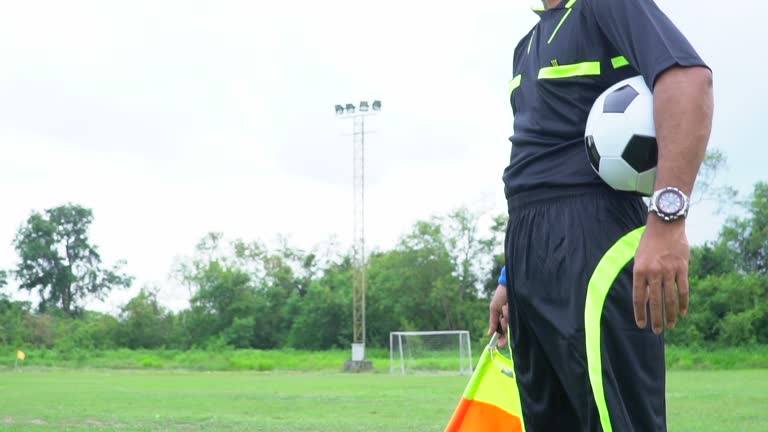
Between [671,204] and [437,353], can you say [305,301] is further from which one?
[671,204]

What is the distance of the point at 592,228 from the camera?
226cm

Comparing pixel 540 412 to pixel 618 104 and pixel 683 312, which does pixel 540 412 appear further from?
pixel 618 104

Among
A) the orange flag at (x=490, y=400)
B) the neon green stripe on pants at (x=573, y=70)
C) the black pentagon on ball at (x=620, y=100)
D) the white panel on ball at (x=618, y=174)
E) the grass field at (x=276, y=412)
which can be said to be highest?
the neon green stripe on pants at (x=573, y=70)

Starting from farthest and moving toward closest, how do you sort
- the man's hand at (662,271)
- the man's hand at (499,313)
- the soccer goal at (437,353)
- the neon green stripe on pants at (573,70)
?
the soccer goal at (437,353)
the man's hand at (499,313)
the neon green stripe on pants at (573,70)
the man's hand at (662,271)

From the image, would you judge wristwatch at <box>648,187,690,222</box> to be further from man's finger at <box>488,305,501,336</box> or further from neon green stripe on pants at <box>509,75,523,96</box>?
man's finger at <box>488,305,501,336</box>

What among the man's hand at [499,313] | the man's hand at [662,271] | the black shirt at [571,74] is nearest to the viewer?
the man's hand at [662,271]

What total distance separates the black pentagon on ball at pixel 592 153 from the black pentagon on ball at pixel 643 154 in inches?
3.0

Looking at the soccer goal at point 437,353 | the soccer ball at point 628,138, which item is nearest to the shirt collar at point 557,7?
the soccer ball at point 628,138

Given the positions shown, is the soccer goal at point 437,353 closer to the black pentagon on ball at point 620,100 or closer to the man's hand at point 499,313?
the man's hand at point 499,313

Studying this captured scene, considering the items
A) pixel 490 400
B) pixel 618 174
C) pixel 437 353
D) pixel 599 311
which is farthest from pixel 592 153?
pixel 437 353

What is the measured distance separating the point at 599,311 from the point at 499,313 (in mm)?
778

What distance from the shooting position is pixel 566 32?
7.96ft

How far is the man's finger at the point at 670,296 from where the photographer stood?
202 cm

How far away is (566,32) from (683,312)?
78 cm
